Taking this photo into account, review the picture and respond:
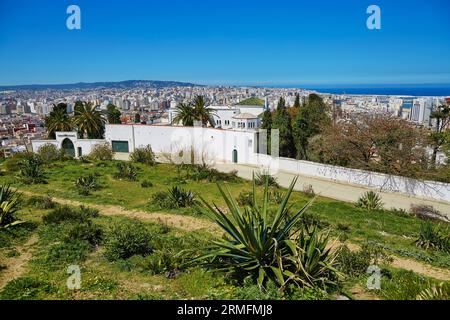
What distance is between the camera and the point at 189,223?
10875mm

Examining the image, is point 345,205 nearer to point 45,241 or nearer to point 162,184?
point 162,184

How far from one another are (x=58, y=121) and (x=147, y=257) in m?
29.4

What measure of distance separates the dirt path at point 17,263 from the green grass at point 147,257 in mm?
138

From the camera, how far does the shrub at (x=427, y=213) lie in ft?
50.8

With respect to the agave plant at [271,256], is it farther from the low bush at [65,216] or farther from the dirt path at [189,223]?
the low bush at [65,216]

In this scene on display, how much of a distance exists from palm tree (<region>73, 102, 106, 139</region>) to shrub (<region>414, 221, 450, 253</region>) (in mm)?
29412

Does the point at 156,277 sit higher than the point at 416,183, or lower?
higher

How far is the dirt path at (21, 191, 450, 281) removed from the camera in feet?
25.7

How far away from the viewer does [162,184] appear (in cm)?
1784

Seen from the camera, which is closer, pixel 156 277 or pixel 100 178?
pixel 156 277

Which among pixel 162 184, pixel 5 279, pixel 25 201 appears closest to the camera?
pixel 5 279

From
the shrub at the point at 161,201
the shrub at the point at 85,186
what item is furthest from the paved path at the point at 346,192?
the shrub at the point at 85,186
